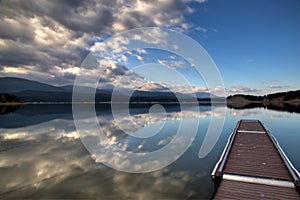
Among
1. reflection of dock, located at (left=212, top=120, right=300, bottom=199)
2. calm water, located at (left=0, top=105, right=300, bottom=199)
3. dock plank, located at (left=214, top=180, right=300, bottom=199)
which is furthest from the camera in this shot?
calm water, located at (left=0, top=105, right=300, bottom=199)

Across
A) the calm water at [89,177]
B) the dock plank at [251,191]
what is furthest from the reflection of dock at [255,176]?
the calm water at [89,177]

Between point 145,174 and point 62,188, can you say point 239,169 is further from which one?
point 62,188

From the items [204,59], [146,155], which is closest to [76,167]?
[146,155]

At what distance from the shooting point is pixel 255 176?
9250 mm

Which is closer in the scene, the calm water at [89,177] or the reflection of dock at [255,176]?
the reflection of dock at [255,176]

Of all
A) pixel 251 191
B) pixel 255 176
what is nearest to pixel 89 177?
pixel 251 191

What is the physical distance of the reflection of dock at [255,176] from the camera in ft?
Result: 24.7

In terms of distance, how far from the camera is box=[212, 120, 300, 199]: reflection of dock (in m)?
7.54

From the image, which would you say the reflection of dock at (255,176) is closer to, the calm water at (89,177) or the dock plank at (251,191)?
the dock plank at (251,191)

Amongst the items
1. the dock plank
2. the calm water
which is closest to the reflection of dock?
the dock plank

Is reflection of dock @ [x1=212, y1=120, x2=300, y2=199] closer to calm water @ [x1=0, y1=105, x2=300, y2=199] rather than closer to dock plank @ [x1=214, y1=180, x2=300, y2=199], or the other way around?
dock plank @ [x1=214, y1=180, x2=300, y2=199]

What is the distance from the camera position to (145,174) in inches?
442

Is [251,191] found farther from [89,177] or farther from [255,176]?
[89,177]

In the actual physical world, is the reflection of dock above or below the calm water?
above
